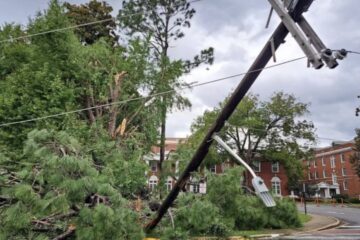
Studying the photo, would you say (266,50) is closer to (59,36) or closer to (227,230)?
(227,230)

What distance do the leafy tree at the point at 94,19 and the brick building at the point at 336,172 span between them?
33.8m

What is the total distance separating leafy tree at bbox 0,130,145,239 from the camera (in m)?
4.58

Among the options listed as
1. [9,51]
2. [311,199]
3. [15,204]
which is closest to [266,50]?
[15,204]

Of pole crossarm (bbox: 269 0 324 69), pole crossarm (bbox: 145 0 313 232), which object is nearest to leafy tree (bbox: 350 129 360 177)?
pole crossarm (bbox: 145 0 313 232)

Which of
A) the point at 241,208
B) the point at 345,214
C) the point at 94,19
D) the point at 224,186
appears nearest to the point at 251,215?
the point at 241,208

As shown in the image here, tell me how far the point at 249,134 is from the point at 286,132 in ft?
10.9

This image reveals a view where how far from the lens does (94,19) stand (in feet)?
65.7

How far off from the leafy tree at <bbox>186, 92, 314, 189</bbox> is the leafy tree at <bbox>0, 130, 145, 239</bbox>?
80.2 feet

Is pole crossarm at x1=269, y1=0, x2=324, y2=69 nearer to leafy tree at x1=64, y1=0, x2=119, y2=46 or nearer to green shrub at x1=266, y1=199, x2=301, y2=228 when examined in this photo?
green shrub at x1=266, y1=199, x2=301, y2=228

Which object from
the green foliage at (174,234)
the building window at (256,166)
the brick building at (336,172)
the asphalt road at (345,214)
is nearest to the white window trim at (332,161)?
the brick building at (336,172)

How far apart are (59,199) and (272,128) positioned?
94.1 feet

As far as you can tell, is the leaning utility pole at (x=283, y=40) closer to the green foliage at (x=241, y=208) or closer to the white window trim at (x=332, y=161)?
the green foliage at (x=241, y=208)

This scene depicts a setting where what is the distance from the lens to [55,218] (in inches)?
225

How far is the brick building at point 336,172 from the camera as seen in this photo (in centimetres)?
4553
